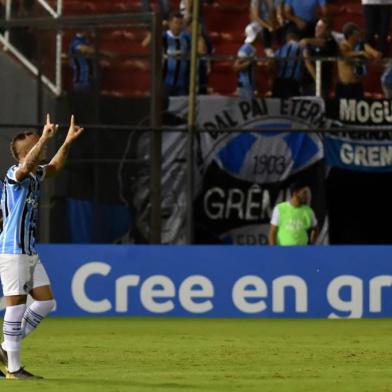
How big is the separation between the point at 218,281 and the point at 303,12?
16.7 ft

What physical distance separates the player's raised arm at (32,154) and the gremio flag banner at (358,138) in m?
10.6

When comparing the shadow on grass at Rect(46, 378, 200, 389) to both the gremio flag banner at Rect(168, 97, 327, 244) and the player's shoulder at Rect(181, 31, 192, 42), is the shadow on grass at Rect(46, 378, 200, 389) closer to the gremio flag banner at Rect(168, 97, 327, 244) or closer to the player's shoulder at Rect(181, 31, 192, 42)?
the gremio flag banner at Rect(168, 97, 327, 244)

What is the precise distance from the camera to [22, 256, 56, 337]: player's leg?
11.6 metres

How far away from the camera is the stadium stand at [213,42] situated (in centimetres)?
2022

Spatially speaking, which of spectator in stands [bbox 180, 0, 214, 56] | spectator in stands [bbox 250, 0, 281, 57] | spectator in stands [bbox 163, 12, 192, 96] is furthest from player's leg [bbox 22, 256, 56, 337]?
spectator in stands [bbox 250, 0, 281, 57]

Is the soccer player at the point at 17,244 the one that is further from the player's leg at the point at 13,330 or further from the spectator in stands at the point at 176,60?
the spectator in stands at the point at 176,60

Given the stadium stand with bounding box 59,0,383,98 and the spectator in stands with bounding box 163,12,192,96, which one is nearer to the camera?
the stadium stand with bounding box 59,0,383,98

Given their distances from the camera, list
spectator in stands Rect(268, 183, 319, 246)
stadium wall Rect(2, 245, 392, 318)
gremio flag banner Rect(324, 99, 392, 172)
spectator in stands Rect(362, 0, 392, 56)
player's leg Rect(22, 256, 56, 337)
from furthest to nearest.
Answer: spectator in stands Rect(362, 0, 392, 56) → gremio flag banner Rect(324, 99, 392, 172) → spectator in stands Rect(268, 183, 319, 246) → stadium wall Rect(2, 245, 392, 318) → player's leg Rect(22, 256, 56, 337)

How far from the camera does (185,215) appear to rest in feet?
67.7

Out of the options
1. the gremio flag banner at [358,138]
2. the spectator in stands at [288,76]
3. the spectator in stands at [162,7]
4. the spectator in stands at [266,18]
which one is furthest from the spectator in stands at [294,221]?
the spectator in stands at [162,7]

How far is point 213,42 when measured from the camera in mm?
24125

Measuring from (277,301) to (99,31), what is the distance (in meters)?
4.51

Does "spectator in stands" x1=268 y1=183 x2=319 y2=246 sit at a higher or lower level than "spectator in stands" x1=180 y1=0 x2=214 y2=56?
lower

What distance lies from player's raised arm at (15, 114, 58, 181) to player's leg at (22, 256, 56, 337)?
0.76m
